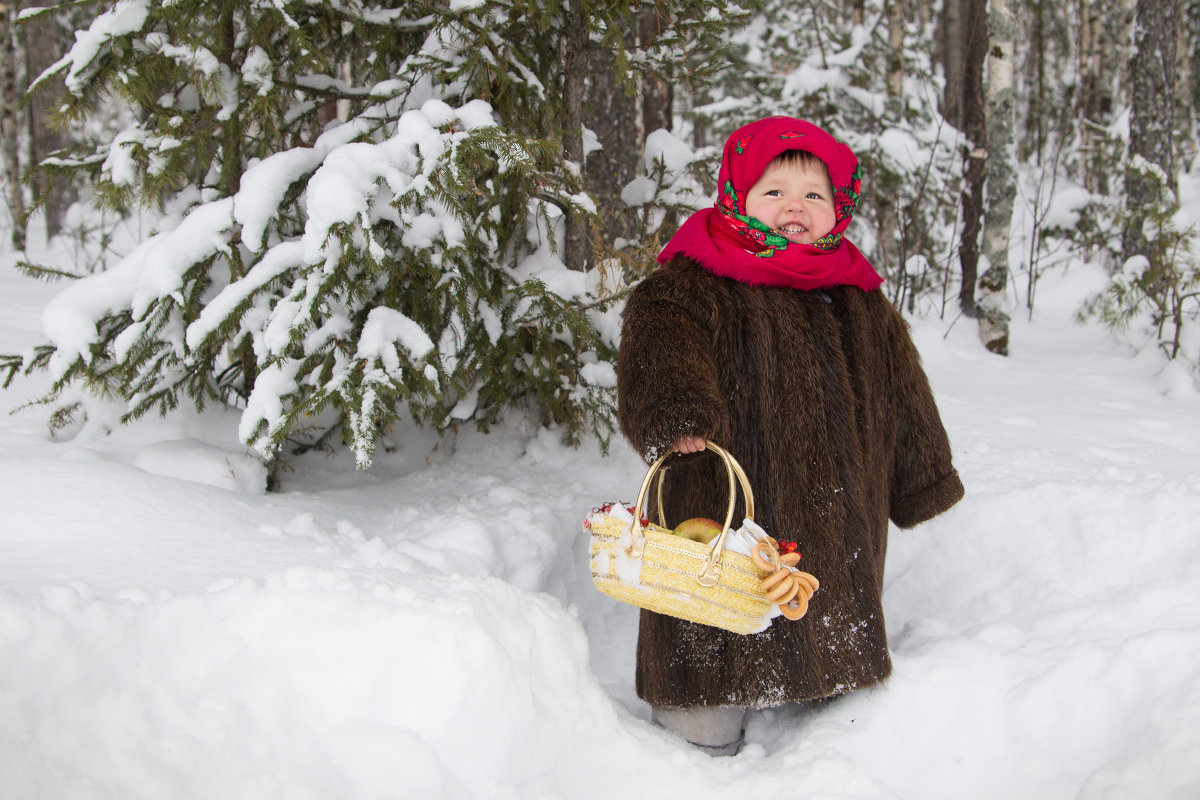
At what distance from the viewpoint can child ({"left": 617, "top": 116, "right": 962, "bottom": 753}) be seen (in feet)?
7.64

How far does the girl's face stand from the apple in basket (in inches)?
34.9

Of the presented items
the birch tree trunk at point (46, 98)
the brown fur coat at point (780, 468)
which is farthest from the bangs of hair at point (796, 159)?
the birch tree trunk at point (46, 98)

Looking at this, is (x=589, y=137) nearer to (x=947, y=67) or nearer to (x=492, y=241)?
(x=492, y=241)

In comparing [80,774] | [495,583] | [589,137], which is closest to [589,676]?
[495,583]

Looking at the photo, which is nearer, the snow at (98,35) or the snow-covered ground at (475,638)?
the snow-covered ground at (475,638)

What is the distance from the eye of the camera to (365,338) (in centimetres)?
283

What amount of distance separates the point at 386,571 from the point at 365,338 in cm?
86

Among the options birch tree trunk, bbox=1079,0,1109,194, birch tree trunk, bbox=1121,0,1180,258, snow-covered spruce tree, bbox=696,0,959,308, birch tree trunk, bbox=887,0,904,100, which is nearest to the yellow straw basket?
snow-covered spruce tree, bbox=696,0,959,308

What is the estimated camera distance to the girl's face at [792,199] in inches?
94.7

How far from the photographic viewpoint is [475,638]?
6.76 feet

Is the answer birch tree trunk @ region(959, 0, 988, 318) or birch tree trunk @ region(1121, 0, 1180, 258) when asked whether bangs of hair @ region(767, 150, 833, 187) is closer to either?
birch tree trunk @ region(959, 0, 988, 318)

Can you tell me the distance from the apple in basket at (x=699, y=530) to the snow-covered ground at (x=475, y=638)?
0.52 metres

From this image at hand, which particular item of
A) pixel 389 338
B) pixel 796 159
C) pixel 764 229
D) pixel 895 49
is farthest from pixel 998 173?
pixel 895 49

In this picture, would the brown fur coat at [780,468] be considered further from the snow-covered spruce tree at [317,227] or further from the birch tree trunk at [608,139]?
the birch tree trunk at [608,139]
